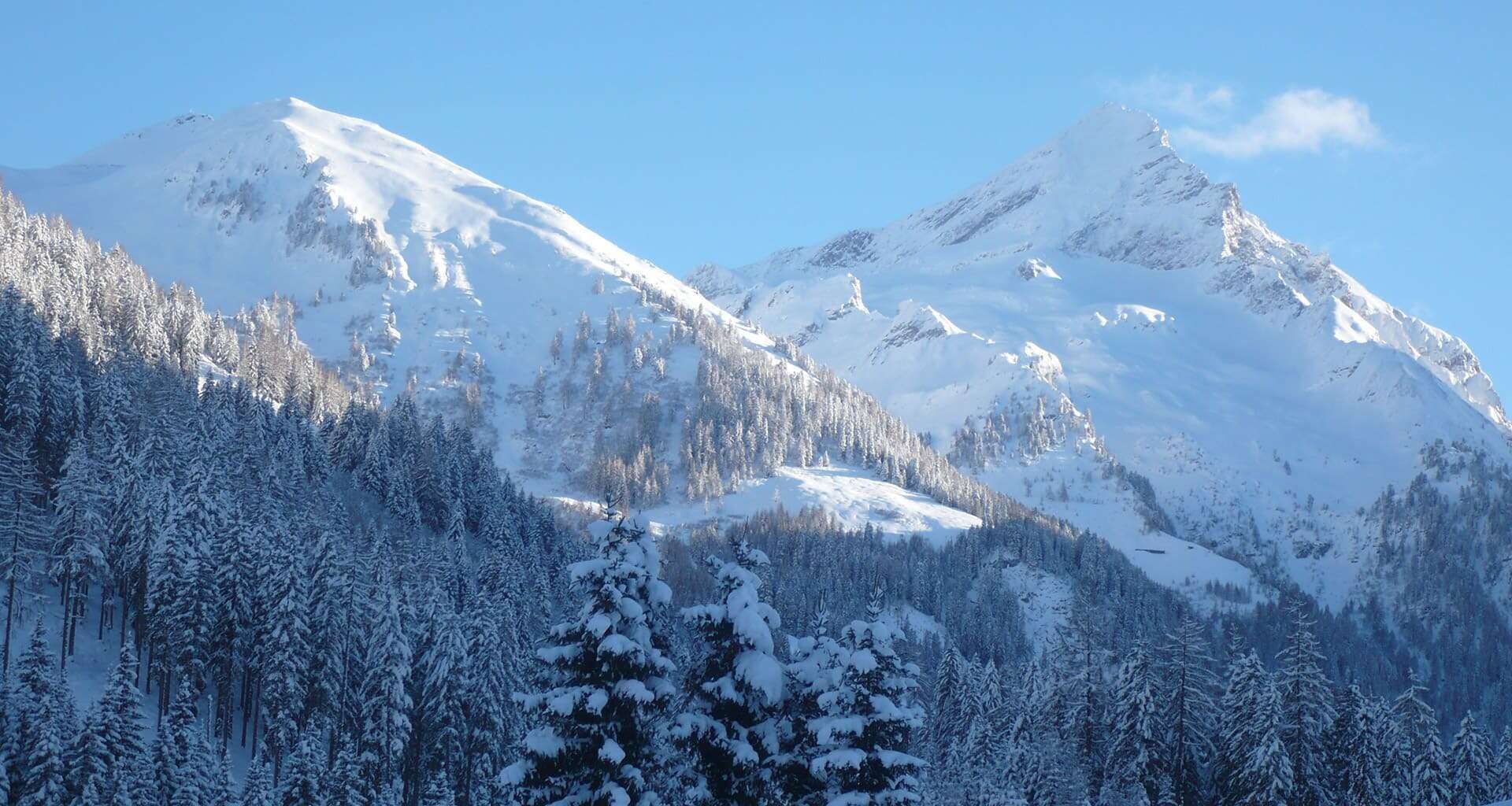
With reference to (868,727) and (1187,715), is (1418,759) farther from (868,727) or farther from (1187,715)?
(868,727)

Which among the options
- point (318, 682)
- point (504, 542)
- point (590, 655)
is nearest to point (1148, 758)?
point (590, 655)

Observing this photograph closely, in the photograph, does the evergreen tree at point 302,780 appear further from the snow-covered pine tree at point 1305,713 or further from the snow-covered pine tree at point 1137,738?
the snow-covered pine tree at point 1305,713

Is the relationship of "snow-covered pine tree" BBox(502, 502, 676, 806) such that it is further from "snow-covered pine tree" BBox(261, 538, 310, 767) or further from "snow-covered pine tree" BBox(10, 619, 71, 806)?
"snow-covered pine tree" BBox(261, 538, 310, 767)

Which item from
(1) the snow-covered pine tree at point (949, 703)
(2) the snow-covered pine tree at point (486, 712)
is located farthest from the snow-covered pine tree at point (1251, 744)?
(2) the snow-covered pine tree at point (486, 712)

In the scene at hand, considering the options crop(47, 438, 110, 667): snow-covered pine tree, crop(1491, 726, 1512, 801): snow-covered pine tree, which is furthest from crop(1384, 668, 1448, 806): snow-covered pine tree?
crop(47, 438, 110, 667): snow-covered pine tree

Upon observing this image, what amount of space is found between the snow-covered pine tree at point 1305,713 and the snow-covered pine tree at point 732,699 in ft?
123

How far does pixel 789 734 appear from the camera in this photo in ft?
90.5

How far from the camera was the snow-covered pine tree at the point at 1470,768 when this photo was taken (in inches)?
2349

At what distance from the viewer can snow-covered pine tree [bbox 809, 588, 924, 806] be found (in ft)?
86.5

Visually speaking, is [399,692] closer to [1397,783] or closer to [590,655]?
[590,655]

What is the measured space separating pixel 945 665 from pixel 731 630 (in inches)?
2694

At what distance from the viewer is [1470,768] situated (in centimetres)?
6081

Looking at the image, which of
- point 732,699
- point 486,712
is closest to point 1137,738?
point 486,712

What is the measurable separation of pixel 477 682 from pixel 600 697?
4609 cm
